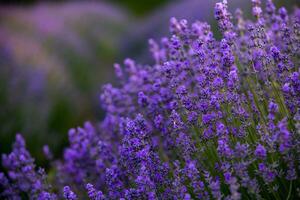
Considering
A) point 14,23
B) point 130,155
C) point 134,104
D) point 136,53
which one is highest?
point 14,23

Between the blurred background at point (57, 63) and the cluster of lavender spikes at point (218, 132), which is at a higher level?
the blurred background at point (57, 63)

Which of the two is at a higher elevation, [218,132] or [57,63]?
[57,63]

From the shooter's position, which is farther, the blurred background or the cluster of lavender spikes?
the blurred background

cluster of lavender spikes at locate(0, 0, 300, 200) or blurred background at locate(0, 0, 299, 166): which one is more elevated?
blurred background at locate(0, 0, 299, 166)

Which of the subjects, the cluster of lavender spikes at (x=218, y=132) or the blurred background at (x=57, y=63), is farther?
the blurred background at (x=57, y=63)

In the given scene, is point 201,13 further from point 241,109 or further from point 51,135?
point 241,109

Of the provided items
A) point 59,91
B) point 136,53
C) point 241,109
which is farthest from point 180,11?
point 241,109

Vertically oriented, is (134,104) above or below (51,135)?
below

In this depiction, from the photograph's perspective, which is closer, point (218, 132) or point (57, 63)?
point (218, 132)
